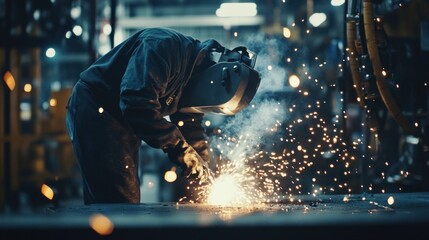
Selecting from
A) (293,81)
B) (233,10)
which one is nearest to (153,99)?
(293,81)

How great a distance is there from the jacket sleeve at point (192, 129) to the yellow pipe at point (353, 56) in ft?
3.22

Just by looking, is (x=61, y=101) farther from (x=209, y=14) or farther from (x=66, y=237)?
(x=66, y=237)

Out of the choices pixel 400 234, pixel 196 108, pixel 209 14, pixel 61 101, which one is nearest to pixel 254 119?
pixel 196 108

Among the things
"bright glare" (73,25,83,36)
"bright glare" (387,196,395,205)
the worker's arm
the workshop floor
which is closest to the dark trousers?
the worker's arm

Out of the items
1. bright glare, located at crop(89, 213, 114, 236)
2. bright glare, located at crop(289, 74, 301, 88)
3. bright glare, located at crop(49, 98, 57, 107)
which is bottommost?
bright glare, located at crop(49, 98, 57, 107)

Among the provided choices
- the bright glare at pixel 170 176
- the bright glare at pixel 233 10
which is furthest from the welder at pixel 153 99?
the bright glare at pixel 233 10

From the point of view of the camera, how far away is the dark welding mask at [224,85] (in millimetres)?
3369

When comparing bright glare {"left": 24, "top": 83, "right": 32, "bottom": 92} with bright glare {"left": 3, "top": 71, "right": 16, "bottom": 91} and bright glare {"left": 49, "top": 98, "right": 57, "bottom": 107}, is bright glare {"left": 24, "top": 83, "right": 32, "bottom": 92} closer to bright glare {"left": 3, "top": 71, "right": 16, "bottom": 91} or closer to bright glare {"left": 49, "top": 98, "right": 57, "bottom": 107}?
bright glare {"left": 49, "top": 98, "right": 57, "bottom": 107}

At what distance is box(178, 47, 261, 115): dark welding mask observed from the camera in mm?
3369

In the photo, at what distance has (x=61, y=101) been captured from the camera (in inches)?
390

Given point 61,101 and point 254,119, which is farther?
point 61,101

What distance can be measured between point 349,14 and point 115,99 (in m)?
1.56

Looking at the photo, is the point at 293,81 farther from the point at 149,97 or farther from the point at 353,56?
the point at 149,97

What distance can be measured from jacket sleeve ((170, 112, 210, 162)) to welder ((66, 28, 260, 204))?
0.29 meters
